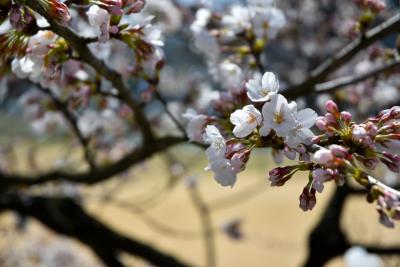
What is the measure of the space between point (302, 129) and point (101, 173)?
1.10 meters

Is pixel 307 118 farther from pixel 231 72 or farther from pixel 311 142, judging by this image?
pixel 231 72

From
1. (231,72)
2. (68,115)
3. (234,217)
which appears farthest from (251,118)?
(234,217)

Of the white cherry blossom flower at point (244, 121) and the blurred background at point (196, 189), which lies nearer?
the white cherry blossom flower at point (244, 121)

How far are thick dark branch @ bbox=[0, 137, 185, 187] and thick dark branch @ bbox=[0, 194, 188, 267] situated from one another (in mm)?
343

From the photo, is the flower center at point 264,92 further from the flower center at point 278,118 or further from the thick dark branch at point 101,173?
the thick dark branch at point 101,173

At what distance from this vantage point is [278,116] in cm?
56

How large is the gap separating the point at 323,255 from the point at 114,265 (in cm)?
99

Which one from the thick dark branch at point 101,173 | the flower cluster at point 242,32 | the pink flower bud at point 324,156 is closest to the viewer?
the pink flower bud at point 324,156

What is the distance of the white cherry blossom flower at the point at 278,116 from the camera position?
1.84ft

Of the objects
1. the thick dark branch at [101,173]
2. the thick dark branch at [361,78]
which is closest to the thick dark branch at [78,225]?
the thick dark branch at [101,173]

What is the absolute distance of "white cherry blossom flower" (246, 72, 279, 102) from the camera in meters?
0.59

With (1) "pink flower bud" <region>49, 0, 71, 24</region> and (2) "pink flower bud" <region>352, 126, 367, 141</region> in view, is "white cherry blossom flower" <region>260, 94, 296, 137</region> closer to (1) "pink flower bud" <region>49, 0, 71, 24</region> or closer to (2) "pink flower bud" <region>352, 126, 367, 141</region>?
(2) "pink flower bud" <region>352, 126, 367, 141</region>

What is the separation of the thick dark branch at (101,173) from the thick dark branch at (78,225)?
1.13 ft

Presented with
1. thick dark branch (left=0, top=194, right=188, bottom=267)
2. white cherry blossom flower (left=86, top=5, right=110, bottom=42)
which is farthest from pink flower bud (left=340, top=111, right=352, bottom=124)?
thick dark branch (left=0, top=194, right=188, bottom=267)
